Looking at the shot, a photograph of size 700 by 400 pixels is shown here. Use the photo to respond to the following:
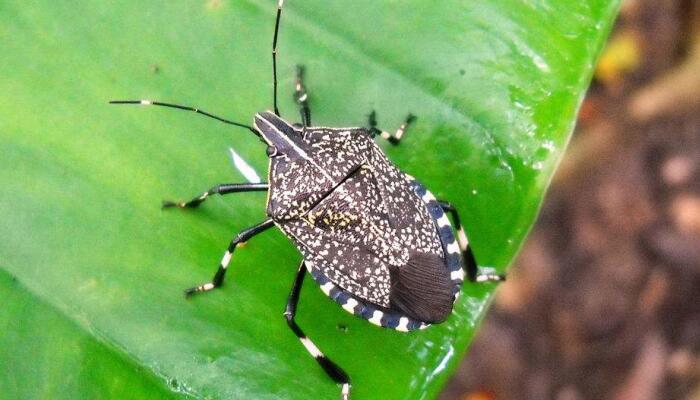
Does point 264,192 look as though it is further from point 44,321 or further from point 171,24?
point 44,321

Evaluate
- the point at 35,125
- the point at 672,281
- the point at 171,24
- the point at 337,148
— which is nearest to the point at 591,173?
the point at 672,281

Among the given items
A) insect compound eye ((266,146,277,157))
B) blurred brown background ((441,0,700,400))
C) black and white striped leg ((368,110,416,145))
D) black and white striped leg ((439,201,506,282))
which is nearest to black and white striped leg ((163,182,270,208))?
insect compound eye ((266,146,277,157))

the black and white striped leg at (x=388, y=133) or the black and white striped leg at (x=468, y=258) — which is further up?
the black and white striped leg at (x=388, y=133)

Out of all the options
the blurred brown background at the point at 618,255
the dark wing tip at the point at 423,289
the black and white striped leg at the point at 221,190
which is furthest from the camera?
the blurred brown background at the point at 618,255

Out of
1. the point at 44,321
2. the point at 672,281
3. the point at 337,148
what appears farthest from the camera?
the point at 672,281

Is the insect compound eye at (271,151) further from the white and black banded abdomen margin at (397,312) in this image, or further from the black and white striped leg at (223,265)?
the white and black banded abdomen margin at (397,312)

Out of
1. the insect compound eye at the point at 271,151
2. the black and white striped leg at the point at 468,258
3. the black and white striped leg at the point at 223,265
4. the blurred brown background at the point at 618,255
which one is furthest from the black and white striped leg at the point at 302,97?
the blurred brown background at the point at 618,255

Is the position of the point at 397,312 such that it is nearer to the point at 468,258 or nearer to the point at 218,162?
the point at 468,258
